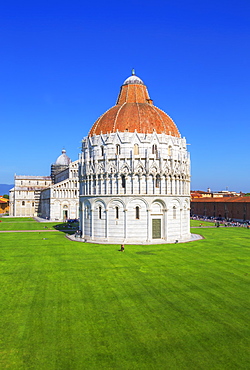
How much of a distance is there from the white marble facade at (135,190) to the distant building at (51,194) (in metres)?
54.9

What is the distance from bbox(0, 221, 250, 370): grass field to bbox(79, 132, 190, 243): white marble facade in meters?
12.4

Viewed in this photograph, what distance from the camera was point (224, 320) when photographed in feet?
68.9

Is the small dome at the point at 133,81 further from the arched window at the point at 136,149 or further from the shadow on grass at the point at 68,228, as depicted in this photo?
the shadow on grass at the point at 68,228

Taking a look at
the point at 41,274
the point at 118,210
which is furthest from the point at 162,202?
the point at 41,274

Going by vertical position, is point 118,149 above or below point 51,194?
above

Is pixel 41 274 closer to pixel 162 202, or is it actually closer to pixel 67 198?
pixel 162 202

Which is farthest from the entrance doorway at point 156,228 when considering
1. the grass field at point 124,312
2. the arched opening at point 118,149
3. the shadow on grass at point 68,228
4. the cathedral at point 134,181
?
the shadow on grass at point 68,228

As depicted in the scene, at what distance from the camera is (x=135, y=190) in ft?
174

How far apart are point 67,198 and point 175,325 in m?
93.5

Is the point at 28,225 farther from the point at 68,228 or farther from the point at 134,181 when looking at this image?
the point at 134,181

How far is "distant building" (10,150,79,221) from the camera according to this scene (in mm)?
110312

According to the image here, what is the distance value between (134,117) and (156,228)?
18.8 metres

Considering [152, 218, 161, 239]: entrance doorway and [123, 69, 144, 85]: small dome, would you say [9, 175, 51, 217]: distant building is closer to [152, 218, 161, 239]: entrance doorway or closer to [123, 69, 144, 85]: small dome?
[123, 69, 144, 85]: small dome

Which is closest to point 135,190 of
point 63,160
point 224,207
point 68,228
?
point 68,228
